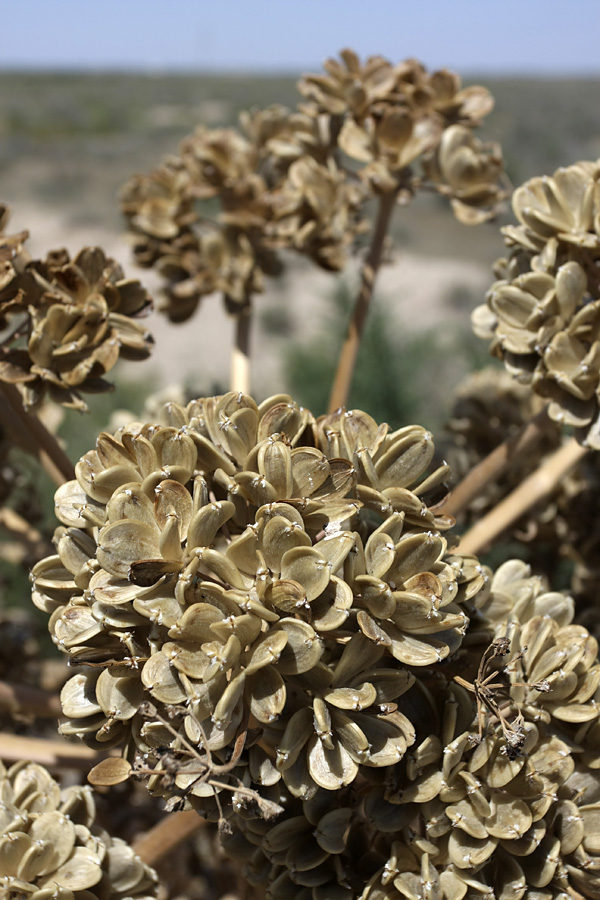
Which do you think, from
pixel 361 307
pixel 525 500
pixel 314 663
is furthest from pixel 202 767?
pixel 361 307

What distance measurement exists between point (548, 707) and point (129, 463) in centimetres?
68

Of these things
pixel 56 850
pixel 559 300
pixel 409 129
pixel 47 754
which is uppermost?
pixel 409 129

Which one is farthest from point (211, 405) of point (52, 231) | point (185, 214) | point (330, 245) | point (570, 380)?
point (52, 231)

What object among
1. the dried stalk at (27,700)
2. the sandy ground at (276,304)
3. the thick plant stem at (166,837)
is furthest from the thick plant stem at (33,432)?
the sandy ground at (276,304)

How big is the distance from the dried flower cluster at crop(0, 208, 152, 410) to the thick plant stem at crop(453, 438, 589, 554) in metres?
0.80

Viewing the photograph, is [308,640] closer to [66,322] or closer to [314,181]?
[66,322]

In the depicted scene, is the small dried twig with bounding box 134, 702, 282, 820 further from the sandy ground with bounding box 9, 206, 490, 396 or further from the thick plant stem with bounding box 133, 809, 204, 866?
the sandy ground with bounding box 9, 206, 490, 396

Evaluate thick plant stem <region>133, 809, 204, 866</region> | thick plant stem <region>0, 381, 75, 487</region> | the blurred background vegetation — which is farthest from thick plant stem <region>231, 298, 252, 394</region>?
thick plant stem <region>133, 809, 204, 866</region>

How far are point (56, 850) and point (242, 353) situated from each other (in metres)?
1.34

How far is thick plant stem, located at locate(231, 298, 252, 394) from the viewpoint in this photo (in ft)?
6.91

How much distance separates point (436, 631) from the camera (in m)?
1.01

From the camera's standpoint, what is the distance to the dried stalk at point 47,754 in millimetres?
1485

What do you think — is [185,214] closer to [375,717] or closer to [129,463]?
[129,463]

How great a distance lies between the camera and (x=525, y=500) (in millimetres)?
1737
